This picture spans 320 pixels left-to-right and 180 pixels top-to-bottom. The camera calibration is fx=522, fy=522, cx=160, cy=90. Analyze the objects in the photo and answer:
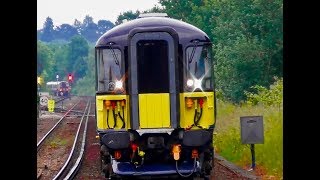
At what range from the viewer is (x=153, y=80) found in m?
10.9

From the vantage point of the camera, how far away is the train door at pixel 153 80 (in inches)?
423

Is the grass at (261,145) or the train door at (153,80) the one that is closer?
the train door at (153,80)

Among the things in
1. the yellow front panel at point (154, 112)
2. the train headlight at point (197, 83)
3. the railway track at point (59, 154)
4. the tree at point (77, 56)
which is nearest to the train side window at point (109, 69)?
the yellow front panel at point (154, 112)

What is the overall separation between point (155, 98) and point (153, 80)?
Result: 0.38 metres

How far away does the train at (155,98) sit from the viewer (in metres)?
10.8

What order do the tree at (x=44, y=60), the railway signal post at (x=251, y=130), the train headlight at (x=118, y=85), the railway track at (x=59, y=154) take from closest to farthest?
the train headlight at (x=118, y=85), the railway signal post at (x=251, y=130), the railway track at (x=59, y=154), the tree at (x=44, y=60)

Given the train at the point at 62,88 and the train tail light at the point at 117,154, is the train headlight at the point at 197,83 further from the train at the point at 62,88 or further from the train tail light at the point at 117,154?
the train at the point at 62,88

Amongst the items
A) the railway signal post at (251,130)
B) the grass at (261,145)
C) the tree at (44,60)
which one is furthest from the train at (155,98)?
the tree at (44,60)

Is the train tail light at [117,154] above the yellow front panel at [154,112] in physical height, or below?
below

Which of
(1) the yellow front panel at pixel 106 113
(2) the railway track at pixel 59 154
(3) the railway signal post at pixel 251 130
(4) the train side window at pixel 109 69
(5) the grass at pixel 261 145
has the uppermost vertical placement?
(4) the train side window at pixel 109 69

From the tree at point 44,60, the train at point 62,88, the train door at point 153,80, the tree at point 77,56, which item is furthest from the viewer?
the tree at point 77,56

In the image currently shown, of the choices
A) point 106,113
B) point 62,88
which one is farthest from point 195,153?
point 62,88
